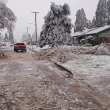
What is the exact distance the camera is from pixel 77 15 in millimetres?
62000

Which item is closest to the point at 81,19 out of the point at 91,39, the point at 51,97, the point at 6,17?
the point at 91,39

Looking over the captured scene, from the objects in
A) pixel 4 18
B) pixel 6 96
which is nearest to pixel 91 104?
pixel 6 96

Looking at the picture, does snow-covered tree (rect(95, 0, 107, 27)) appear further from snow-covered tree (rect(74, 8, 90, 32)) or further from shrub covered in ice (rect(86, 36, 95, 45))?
shrub covered in ice (rect(86, 36, 95, 45))

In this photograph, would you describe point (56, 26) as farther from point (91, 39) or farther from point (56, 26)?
point (91, 39)

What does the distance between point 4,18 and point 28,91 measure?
2430 centimetres

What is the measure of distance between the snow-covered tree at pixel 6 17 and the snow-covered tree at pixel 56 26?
286 inches

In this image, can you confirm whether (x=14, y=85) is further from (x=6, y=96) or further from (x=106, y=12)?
(x=106, y=12)

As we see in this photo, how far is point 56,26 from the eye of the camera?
23156mm

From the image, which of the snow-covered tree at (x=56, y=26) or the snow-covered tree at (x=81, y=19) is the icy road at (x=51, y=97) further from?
the snow-covered tree at (x=81, y=19)

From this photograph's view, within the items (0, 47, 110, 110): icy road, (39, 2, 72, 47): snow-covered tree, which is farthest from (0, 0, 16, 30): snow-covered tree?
(0, 47, 110, 110): icy road

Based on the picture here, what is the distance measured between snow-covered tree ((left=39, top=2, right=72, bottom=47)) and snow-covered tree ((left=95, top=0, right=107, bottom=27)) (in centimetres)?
3368

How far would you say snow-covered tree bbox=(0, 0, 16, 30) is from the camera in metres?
24.1

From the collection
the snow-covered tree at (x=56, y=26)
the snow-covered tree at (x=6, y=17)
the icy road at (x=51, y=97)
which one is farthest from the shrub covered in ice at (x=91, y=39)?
the icy road at (x=51, y=97)

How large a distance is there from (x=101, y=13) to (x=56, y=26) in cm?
3609
